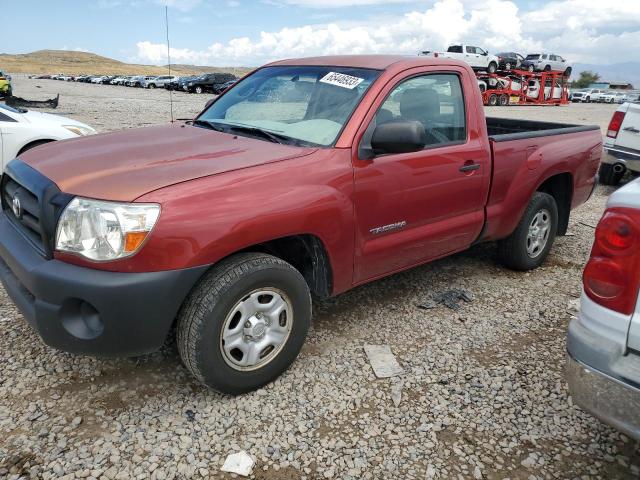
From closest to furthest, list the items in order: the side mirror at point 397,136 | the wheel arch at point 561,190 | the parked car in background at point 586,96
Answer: the side mirror at point 397,136 < the wheel arch at point 561,190 < the parked car in background at point 586,96

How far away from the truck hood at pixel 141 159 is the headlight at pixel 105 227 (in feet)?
0.18

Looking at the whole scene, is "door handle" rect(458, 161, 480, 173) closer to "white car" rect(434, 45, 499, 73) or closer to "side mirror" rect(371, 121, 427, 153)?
"side mirror" rect(371, 121, 427, 153)

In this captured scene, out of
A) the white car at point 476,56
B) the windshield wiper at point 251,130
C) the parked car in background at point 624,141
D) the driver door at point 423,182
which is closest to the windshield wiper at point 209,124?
the windshield wiper at point 251,130

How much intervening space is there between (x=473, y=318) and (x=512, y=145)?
4.61ft

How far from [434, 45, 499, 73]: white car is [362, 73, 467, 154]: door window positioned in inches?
1091

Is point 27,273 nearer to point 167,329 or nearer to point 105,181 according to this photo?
point 105,181

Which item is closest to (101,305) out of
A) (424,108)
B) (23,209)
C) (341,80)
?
(23,209)

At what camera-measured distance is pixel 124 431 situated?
250cm

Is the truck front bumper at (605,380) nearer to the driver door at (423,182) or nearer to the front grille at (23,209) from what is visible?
the driver door at (423,182)

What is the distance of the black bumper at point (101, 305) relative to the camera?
2.23 m

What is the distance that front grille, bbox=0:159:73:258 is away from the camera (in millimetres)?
2352

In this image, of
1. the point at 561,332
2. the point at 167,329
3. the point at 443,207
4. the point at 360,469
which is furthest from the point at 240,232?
the point at 561,332

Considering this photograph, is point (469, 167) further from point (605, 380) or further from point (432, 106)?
point (605, 380)

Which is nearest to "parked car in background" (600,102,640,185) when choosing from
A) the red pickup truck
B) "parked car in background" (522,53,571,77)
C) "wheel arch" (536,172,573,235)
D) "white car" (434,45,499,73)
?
"wheel arch" (536,172,573,235)
